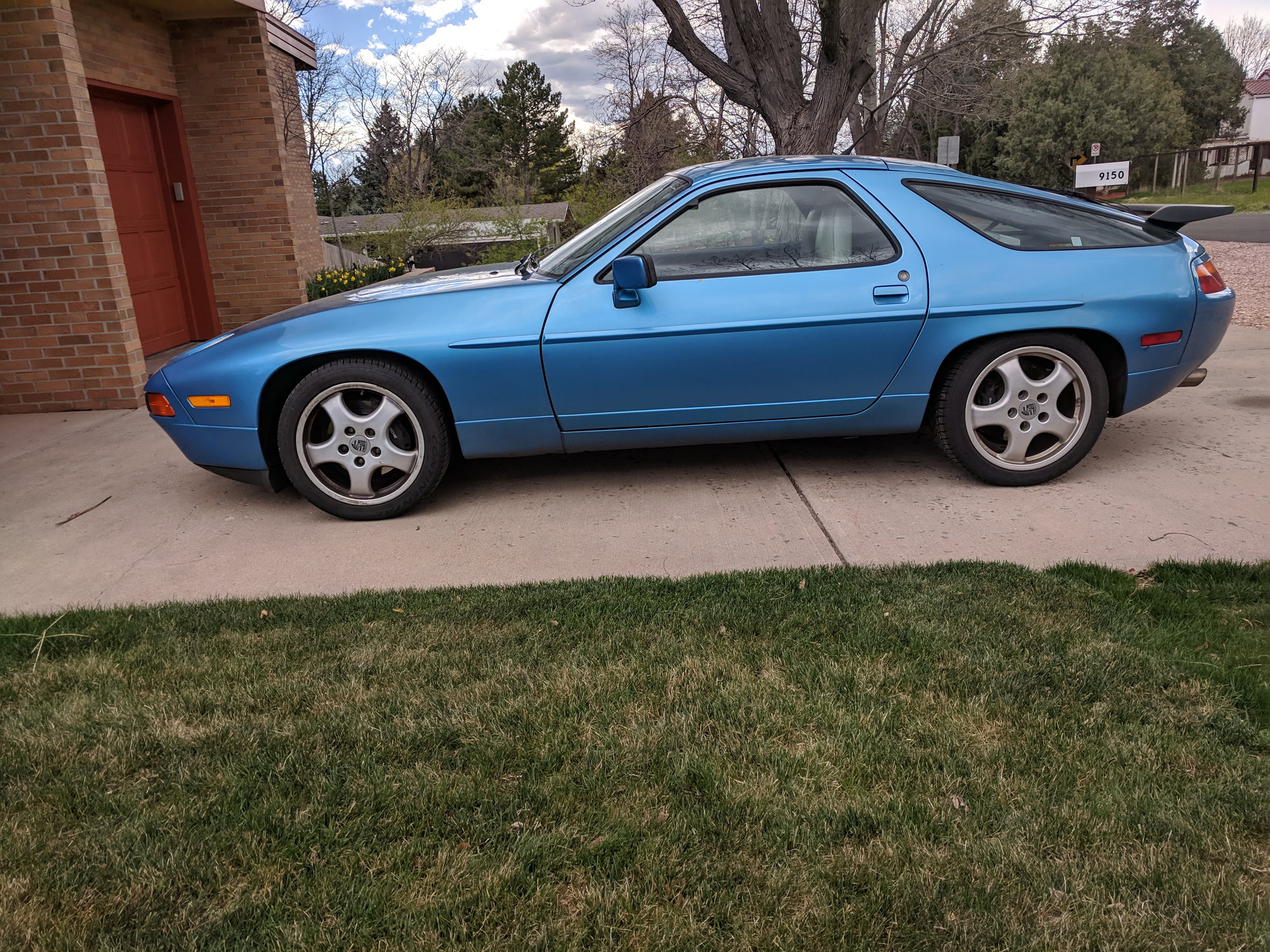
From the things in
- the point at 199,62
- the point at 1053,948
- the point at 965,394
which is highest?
the point at 199,62

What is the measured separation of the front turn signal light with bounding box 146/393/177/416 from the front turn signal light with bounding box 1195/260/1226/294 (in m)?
4.89

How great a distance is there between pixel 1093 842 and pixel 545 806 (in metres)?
1.27

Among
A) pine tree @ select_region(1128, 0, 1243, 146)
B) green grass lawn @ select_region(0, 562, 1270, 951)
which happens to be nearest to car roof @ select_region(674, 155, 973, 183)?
green grass lawn @ select_region(0, 562, 1270, 951)

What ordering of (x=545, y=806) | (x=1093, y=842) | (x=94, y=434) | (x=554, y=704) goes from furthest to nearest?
(x=94, y=434)
(x=554, y=704)
(x=545, y=806)
(x=1093, y=842)

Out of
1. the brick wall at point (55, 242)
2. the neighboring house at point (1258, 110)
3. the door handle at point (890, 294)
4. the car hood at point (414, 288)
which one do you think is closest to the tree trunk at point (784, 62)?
the brick wall at point (55, 242)

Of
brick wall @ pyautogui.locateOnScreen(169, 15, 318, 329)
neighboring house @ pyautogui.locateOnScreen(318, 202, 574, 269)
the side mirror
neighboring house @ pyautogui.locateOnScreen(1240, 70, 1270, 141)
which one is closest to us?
the side mirror

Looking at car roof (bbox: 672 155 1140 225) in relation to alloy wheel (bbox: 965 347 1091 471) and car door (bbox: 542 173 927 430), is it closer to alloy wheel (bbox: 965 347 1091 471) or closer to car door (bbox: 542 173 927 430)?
car door (bbox: 542 173 927 430)

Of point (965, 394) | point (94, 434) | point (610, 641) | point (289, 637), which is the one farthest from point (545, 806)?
point (94, 434)

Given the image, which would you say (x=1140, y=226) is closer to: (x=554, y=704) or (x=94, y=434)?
(x=554, y=704)

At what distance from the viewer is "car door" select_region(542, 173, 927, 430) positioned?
4.25m

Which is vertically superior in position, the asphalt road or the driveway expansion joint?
the asphalt road

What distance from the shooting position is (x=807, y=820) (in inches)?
88.3

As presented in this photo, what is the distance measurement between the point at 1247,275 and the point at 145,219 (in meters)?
13.2

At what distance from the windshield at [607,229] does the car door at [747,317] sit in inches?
6.2
